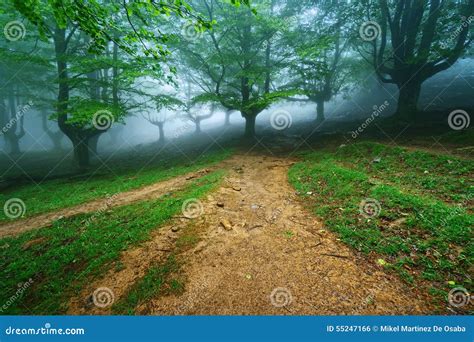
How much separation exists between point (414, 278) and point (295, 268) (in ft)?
6.59

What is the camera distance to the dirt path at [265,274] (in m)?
3.75

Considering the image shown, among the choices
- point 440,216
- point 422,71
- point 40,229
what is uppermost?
point 422,71

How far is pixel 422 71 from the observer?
14.4 meters

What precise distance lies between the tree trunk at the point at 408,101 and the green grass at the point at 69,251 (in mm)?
14514

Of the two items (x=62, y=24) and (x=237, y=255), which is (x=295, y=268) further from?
(x=62, y=24)

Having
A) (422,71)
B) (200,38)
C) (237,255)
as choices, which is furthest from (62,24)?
(422,71)
